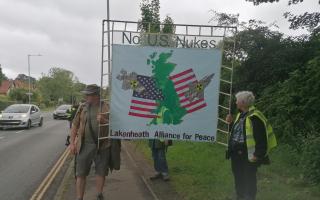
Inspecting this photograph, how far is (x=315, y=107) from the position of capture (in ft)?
43.5

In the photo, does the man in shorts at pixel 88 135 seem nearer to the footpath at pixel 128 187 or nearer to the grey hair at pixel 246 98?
the footpath at pixel 128 187

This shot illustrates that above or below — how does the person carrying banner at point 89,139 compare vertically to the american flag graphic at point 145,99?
below

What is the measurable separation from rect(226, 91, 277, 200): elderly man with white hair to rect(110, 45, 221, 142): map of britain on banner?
2.83 feet

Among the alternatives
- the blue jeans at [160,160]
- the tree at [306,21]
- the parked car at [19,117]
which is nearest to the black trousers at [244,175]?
the blue jeans at [160,160]

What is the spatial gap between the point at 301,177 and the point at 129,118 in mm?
3887

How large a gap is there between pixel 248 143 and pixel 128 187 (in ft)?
12.1

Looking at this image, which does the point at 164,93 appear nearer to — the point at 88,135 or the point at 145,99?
the point at 145,99

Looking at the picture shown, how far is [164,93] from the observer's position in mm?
7418

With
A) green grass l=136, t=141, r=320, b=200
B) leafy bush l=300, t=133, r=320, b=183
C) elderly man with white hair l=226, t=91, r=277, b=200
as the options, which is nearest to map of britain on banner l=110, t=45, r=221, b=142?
elderly man with white hair l=226, t=91, r=277, b=200

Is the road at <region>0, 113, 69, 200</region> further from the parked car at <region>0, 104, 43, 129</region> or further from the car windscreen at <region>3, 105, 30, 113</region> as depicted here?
the car windscreen at <region>3, 105, 30, 113</region>

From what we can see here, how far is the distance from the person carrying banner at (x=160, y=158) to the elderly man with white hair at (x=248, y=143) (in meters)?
3.12

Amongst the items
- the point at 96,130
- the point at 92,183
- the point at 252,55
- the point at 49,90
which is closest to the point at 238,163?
the point at 96,130

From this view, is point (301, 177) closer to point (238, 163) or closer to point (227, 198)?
point (227, 198)

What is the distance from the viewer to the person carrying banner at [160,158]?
9.82 metres
